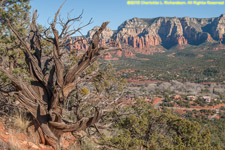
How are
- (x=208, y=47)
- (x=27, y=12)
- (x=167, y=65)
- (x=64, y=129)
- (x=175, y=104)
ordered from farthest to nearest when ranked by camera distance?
(x=208, y=47) < (x=167, y=65) < (x=175, y=104) < (x=27, y=12) < (x=64, y=129)

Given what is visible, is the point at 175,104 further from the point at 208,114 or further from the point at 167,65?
the point at 167,65

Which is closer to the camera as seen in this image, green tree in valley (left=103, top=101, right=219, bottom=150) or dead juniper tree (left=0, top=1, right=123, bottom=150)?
dead juniper tree (left=0, top=1, right=123, bottom=150)

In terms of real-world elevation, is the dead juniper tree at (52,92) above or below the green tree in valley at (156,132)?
above

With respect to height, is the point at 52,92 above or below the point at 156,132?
above

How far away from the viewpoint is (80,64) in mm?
4289

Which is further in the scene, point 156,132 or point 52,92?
point 156,132

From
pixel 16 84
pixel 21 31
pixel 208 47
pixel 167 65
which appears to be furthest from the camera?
pixel 208 47

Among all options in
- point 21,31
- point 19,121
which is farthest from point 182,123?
point 21,31

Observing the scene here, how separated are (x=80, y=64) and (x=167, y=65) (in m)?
112

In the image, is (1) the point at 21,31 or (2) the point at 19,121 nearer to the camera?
(2) the point at 19,121

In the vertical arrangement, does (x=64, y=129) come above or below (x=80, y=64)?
below

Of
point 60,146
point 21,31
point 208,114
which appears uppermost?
point 21,31

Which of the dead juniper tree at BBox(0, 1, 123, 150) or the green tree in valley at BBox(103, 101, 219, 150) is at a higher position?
the dead juniper tree at BBox(0, 1, 123, 150)

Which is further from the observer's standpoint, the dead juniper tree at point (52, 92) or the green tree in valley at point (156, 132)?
the green tree in valley at point (156, 132)
